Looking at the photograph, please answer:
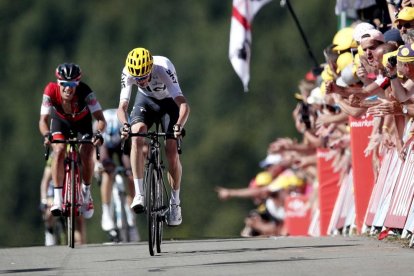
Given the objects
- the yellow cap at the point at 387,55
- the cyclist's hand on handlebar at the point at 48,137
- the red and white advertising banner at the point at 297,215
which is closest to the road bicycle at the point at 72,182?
the cyclist's hand on handlebar at the point at 48,137

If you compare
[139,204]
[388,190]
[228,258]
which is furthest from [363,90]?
[228,258]

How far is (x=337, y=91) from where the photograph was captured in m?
20.1

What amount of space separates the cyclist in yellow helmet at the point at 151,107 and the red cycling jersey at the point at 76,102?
2.34 m

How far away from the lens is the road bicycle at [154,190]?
1833cm

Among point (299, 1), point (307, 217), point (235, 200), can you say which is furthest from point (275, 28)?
point (307, 217)

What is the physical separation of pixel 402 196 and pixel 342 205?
4.53m

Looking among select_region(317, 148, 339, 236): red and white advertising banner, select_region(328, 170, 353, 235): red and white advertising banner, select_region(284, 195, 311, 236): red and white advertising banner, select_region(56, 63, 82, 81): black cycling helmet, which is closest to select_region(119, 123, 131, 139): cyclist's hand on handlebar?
select_region(56, 63, 82, 81): black cycling helmet

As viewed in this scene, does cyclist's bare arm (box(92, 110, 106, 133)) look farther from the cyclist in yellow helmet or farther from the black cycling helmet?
the cyclist in yellow helmet

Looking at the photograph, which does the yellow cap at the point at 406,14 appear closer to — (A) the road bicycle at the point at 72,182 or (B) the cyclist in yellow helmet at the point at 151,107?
(B) the cyclist in yellow helmet at the point at 151,107

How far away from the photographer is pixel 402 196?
62.0ft

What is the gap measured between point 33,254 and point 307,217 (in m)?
10.4

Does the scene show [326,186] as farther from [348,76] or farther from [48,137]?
[48,137]

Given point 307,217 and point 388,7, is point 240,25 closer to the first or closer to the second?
point 307,217

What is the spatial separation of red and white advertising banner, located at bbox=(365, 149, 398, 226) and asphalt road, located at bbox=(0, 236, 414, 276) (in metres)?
0.40
